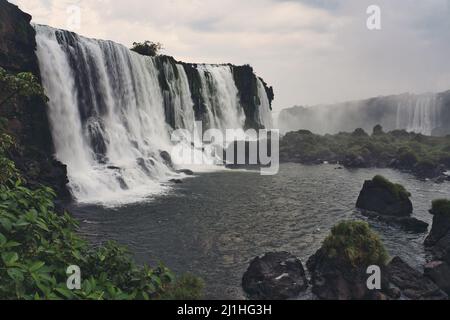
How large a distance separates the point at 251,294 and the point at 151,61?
49.4 m

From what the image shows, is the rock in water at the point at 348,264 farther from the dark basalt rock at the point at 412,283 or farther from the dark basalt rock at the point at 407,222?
the dark basalt rock at the point at 407,222

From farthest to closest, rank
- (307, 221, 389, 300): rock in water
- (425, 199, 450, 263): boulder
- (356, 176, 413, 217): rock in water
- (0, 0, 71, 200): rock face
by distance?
(356, 176, 413, 217): rock in water
(0, 0, 71, 200): rock face
(425, 199, 450, 263): boulder
(307, 221, 389, 300): rock in water

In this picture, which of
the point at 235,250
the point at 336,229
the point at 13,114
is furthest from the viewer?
the point at 13,114

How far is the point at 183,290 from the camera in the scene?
13.1 m

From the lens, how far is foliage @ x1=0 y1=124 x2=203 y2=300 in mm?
→ 7379

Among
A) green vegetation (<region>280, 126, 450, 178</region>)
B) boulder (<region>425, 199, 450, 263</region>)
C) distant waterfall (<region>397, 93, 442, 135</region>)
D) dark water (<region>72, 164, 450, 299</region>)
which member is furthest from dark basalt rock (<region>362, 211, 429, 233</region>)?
distant waterfall (<region>397, 93, 442, 135</region>)

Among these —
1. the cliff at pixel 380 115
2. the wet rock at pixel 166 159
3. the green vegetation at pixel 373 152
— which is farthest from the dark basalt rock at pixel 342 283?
the cliff at pixel 380 115

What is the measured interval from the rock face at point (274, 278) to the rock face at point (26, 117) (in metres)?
18.9

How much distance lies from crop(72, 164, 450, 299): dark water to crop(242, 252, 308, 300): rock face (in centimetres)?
72

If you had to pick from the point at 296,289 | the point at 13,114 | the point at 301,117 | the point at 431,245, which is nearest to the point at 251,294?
the point at 296,289

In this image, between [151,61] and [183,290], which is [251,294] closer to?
[183,290]

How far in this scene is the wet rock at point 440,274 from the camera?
18.1 m

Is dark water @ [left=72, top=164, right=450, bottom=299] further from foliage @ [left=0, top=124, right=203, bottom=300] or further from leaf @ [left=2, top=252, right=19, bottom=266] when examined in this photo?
leaf @ [left=2, top=252, right=19, bottom=266]

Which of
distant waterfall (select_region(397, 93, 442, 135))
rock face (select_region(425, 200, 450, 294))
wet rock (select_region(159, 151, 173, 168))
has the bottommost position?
rock face (select_region(425, 200, 450, 294))
